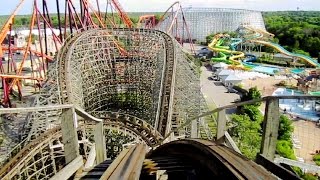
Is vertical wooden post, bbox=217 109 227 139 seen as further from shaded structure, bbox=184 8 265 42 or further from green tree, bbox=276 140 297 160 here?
shaded structure, bbox=184 8 265 42

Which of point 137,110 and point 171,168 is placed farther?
point 137,110

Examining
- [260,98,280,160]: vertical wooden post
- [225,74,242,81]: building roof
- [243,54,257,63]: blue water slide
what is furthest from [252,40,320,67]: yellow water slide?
[260,98,280,160]: vertical wooden post

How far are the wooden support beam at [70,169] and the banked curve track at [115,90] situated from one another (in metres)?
4.97

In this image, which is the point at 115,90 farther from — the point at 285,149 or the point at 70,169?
the point at 70,169

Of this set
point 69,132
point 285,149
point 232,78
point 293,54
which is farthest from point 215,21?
point 69,132

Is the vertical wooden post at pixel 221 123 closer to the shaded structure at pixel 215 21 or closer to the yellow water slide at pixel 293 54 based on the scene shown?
the yellow water slide at pixel 293 54

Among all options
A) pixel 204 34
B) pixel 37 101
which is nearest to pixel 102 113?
Result: pixel 37 101

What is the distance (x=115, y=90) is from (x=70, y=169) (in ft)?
49.1

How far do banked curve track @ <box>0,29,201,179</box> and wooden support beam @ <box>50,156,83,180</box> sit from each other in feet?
16.3

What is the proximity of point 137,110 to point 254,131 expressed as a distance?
5.73 m

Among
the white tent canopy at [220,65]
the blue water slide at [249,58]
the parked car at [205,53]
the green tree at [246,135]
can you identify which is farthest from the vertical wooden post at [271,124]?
the parked car at [205,53]

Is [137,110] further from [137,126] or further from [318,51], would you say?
[318,51]

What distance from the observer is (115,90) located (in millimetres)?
17328

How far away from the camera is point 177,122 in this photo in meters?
10.7
